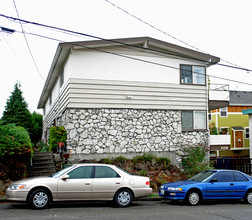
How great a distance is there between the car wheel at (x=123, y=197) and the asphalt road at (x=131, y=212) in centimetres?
21

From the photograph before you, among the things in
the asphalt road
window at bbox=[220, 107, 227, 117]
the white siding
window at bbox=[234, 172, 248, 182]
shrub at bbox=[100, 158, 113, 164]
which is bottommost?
→ the asphalt road

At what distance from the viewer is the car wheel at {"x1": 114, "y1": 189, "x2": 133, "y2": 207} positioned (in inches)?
431

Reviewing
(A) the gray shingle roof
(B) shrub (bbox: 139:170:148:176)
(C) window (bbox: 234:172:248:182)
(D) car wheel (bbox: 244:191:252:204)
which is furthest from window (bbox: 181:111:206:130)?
(A) the gray shingle roof

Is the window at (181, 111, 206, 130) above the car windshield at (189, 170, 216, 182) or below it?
above

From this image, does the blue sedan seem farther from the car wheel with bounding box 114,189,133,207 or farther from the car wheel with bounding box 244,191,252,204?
the car wheel with bounding box 114,189,133,207

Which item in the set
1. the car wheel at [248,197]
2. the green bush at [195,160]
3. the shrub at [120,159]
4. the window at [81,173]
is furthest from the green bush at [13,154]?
the car wheel at [248,197]

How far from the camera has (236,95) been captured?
36.4 m

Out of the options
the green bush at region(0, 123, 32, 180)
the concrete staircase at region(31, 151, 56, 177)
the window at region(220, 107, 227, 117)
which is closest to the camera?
the green bush at region(0, 123, 32, 180)

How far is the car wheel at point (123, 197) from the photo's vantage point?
1094 centimetres

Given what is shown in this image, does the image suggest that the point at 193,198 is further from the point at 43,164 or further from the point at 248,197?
the point at 43,164

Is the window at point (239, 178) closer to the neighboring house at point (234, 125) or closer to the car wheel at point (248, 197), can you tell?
the car wheel at point (248, 197)

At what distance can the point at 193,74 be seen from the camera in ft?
64.3

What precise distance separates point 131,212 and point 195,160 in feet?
28.0

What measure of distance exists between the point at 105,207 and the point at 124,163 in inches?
234
